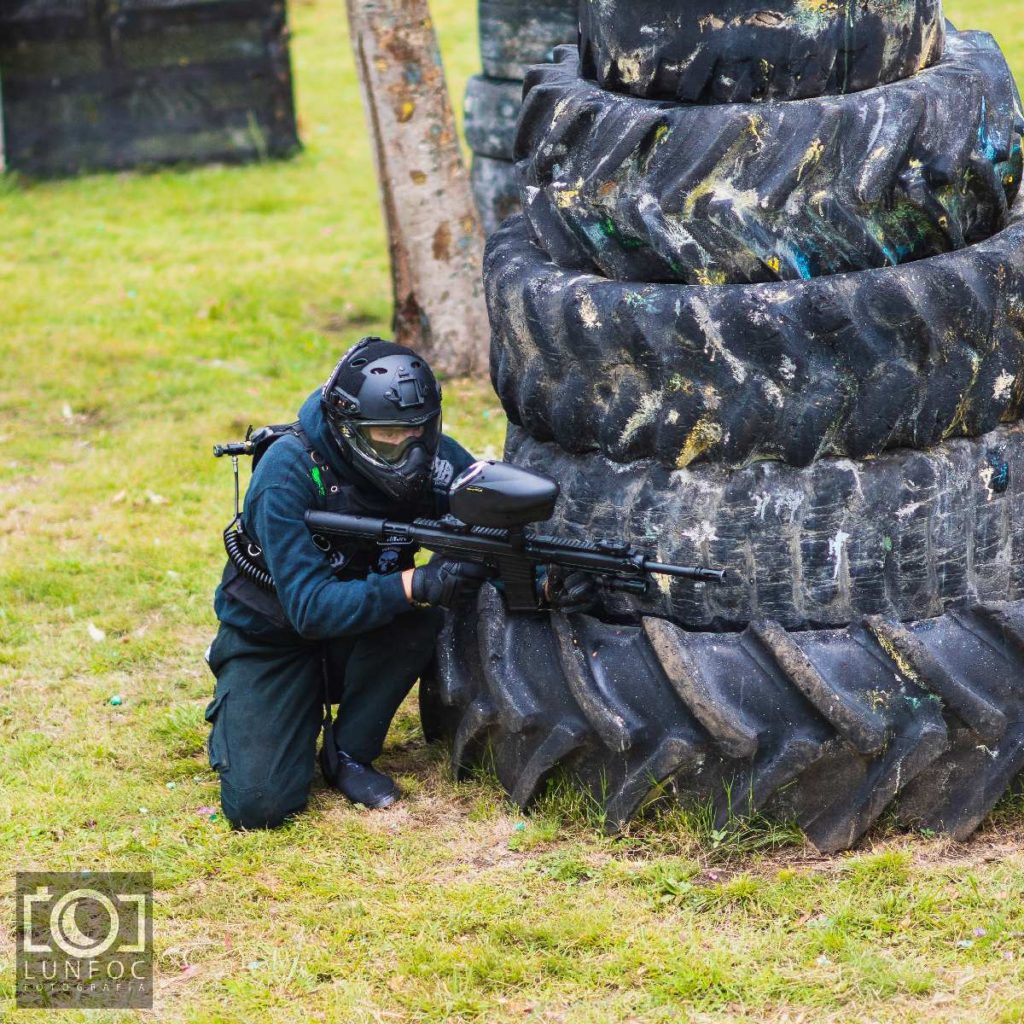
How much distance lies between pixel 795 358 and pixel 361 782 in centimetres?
185

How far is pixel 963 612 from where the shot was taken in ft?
13.8

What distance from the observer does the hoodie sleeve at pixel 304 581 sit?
171 inches

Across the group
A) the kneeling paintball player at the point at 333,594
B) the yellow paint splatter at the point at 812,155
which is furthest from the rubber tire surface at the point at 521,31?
the yellow paint splatter at the point at 812,155

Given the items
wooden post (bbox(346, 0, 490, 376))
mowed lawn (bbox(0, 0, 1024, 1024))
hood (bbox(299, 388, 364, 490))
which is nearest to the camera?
mowed lawn (bbox(0, 0, 1024, 1024))

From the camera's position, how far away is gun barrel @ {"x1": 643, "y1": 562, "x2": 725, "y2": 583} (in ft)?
13.2

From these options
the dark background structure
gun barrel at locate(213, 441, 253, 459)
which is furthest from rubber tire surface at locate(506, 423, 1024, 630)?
the dark background structure

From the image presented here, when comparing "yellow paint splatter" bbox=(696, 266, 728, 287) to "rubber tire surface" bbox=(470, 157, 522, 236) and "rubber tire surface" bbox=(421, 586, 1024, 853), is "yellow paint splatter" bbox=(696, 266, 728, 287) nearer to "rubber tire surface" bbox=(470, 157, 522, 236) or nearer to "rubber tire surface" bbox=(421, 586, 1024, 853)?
"rubber tire surface" bbox=(421, 586, 1024, 853)

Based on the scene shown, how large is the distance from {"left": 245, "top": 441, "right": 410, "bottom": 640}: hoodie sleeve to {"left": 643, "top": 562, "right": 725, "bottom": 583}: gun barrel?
0.74m

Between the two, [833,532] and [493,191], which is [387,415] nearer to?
[833,532]

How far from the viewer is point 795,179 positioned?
4.05m

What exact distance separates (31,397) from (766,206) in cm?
552

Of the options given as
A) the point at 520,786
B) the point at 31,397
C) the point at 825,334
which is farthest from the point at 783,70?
the point at 31,397

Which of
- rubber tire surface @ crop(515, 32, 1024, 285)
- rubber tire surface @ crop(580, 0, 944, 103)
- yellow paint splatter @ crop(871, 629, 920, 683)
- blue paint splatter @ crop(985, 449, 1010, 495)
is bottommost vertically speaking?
yellow paint splatter @ crop(871, 629, 920, 683)

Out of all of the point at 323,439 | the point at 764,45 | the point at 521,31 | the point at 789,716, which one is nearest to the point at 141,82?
the point at 521,31
